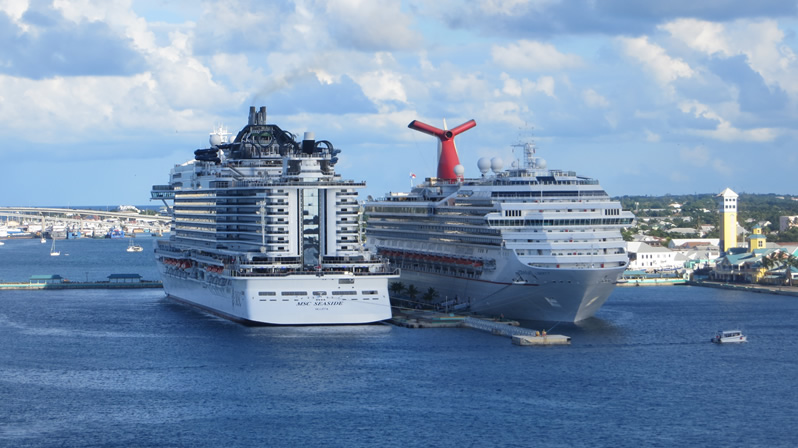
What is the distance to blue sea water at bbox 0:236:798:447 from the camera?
164 feet

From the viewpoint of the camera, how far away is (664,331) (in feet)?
257

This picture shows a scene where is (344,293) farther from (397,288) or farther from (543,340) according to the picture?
(397,288)

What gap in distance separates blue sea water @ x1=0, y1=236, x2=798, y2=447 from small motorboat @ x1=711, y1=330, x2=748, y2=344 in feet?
3.96

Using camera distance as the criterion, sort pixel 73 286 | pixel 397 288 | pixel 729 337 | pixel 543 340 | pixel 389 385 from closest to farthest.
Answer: pixel 389 385 < pixel 543 340 < pixel 729 337 < pixel 397 288 < pixel 73 286

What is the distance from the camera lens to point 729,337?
2906 inches

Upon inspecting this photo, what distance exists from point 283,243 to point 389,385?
20890 millimetres

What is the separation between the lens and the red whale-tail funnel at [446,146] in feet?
347

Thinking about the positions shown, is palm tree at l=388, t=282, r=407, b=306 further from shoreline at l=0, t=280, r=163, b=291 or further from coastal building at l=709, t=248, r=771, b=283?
coastal building at l=709, t=248, r=771, b=283

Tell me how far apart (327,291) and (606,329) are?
57.3ft

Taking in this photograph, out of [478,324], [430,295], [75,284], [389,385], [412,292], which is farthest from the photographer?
[75,284]

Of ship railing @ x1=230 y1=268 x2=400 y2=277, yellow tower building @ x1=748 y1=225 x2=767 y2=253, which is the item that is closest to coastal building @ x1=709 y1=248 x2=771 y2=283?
yellow tower building @ x1=748 y1=225 x2=767 y2=253

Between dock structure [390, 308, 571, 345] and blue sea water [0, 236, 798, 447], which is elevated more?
dock structure [390, 308, 571, 345]

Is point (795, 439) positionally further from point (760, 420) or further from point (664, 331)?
point (664, 331)

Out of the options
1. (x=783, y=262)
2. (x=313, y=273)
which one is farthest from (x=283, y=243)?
(x=783, y=262)
